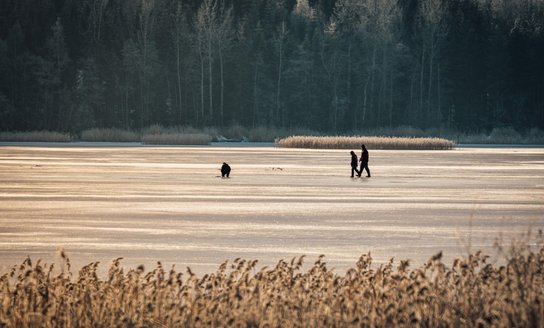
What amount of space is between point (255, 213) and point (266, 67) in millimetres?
83489

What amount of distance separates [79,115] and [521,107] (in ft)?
146

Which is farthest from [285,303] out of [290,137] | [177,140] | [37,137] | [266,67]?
[266,67]

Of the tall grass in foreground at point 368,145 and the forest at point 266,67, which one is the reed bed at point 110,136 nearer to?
the forest at point 266,67

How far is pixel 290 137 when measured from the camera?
247ft

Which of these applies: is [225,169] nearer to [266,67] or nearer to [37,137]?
[37,137]

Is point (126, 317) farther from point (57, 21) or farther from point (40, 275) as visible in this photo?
point (57, 21)

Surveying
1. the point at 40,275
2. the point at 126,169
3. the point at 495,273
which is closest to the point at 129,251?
the point at 40,275

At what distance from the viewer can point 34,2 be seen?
373 ft

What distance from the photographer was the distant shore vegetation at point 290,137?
244 feet

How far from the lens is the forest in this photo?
105m

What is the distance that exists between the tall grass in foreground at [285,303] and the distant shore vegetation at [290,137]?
202 ft

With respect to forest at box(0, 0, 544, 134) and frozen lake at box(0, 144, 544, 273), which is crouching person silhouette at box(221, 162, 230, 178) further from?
forest at box(0, 0, 544, 134)

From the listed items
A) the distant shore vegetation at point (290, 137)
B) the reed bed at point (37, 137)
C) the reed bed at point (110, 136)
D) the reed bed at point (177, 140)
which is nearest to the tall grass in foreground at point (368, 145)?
the distant shore vegetation at point (290, 137)

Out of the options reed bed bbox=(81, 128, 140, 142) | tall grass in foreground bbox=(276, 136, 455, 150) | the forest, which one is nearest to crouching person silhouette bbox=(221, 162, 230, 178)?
tall grass in foreground bbox=(276, 136, 455, 150)
